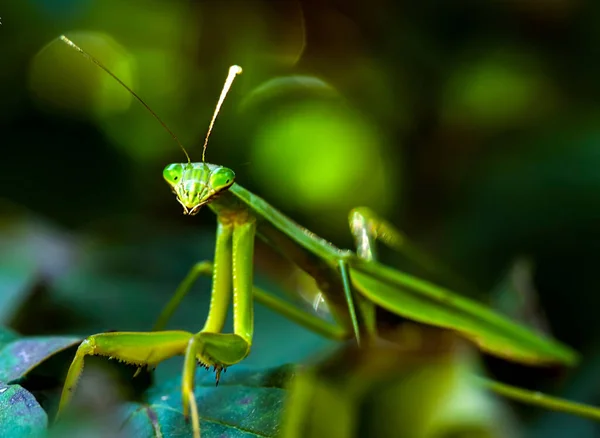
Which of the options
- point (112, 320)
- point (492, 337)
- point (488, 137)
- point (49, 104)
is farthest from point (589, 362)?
point (49, 104)

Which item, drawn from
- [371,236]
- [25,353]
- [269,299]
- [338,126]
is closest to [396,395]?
[269,299]

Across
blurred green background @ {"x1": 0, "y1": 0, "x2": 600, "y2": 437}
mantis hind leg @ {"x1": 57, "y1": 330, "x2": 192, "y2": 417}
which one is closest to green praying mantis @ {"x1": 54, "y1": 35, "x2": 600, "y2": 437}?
mantis hind leg @ {"x1": 57, "y1": 330, "x2": 192, "y2": 417}

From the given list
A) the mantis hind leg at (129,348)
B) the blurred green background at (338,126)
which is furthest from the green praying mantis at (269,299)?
the blurred green background at (338,126)

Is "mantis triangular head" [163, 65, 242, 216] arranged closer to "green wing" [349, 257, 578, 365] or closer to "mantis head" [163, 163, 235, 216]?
"mantis head" [163, 163, 235, 216]

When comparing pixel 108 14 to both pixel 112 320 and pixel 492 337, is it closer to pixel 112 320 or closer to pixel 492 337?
pixel 112 320

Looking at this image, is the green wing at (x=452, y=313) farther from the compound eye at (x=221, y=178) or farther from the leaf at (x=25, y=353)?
the leaf at (x=25, y=353)

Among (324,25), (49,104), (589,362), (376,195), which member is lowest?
(589,362)
